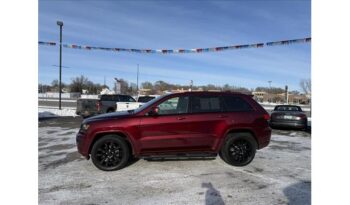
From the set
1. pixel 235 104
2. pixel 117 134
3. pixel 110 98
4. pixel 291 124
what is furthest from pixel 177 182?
pixel 110 98

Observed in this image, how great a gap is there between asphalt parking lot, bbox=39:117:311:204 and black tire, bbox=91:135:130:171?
0.19m

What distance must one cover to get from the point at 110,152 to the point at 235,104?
3134 millimetres

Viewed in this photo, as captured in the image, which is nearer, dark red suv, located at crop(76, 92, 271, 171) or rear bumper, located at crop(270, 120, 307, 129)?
dark red suv, located at crop(76, 92, 271, 171)

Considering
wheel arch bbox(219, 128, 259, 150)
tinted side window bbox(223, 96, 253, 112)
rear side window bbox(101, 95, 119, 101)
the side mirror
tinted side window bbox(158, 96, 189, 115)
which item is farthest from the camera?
rear side window bbox(101, 95, 119, 101)

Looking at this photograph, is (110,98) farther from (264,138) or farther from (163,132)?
(264,138)

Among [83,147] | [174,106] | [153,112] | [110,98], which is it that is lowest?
[83,147]

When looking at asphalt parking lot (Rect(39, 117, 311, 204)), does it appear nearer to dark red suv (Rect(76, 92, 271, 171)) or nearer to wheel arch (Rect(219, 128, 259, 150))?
dark red suv (Rect(76, 92, 271, 171))

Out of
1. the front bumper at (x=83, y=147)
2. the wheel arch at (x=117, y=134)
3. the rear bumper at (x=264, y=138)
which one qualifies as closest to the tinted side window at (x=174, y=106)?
the wheel arch at (x=117, y=134)

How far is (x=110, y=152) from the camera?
23.4ft

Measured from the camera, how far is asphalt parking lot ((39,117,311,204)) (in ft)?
17.3

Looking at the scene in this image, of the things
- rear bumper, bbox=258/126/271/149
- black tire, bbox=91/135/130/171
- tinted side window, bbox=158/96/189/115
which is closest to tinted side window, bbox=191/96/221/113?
tinted side window, bbox=158/96/189/115
